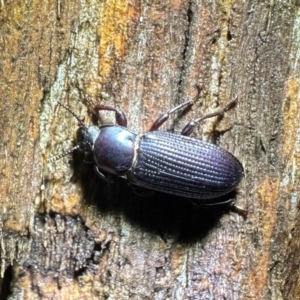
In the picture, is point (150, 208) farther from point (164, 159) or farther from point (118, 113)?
point (118, 113)

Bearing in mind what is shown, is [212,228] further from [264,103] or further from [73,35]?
[73,35]

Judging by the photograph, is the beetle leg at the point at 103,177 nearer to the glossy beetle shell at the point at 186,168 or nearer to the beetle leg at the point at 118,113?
the glossy beetle shell at the point at 186,168

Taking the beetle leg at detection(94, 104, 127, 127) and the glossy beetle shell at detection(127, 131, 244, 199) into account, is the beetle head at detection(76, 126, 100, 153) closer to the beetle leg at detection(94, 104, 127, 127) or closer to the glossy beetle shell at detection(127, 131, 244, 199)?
the beetle leg at detection(94, 104, 127, 127)

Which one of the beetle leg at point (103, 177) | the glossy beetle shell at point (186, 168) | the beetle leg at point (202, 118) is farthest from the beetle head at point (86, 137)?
the beetle leg at point (202, 118)

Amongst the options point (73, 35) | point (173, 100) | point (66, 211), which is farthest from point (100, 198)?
point (73, 35)

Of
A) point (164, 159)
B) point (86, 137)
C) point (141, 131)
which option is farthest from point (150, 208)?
point (86, 137)

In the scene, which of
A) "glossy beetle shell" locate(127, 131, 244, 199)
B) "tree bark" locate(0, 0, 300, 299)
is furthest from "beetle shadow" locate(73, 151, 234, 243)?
"glossy beetle shell" locate(127, 131, 244, 199)
